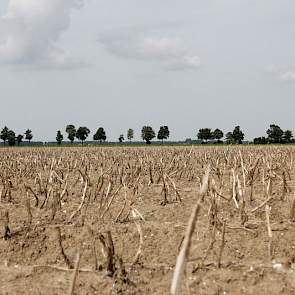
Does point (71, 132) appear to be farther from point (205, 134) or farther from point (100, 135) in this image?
point (205, 134)

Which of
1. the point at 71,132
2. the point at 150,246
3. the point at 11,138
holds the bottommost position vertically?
the point at 150,246

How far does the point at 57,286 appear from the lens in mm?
5098

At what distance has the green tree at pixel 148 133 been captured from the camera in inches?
5271

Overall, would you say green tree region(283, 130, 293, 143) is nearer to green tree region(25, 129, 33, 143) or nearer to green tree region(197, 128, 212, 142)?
green tree region(197, 128, 212, 142)

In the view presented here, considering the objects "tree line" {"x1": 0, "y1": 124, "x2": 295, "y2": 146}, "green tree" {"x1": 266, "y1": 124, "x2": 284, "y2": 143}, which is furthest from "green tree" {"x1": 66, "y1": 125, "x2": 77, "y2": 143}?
"green tree" {"x1": 266, "y1": 124, "x2": 284, "y2": 143}

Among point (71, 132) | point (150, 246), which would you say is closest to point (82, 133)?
point (71, 132)

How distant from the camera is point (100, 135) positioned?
132 metres

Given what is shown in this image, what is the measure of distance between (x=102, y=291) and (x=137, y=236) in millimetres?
2249

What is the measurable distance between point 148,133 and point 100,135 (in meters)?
12.9

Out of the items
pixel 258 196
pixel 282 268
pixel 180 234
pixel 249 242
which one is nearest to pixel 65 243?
pixel 180 234

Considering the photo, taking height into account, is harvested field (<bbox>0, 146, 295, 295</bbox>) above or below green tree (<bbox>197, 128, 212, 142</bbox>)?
below

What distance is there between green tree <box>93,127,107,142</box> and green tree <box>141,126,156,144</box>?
10.4 meters

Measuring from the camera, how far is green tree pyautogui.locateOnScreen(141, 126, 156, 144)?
134 m

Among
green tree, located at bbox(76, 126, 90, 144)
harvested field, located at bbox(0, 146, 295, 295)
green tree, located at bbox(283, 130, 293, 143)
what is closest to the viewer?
harvested field, located at bbox(0, 146, 295, 295)
